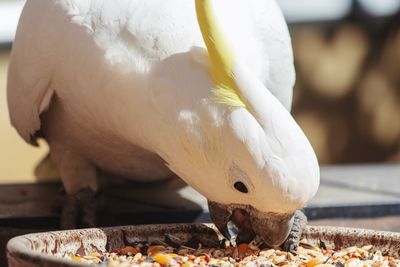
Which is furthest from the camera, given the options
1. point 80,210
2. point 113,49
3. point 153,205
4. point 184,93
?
point 153,205

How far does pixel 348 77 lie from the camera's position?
17.9 feet

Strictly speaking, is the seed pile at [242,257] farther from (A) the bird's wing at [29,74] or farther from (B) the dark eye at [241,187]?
(A) the bird's wing at [29,74]

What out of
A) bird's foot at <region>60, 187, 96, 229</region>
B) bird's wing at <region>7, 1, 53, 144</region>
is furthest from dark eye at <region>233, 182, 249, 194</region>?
bird's foot at <region>60, 187, 96, 229</region>

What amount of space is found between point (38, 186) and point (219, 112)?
64.5 inches

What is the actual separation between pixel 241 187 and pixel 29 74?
33.5 inches

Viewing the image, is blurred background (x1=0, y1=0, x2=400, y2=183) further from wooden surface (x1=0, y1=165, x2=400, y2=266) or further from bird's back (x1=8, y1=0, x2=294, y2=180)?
bird's back (x1=8, y1=0, x2=294, y2=180)

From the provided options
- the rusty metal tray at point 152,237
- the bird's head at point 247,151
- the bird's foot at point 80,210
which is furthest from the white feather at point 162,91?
the bird's foot at point 80,210

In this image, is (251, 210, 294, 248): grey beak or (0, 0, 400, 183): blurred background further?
(0, 0, 400, 183): blurred background

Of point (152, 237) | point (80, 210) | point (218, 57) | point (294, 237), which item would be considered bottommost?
point (80, 210)

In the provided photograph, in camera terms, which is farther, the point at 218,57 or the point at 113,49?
the point at 113,49

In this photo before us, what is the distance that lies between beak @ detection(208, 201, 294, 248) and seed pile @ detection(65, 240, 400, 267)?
0.03 m

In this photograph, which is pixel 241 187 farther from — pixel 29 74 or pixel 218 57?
pixel 29 74

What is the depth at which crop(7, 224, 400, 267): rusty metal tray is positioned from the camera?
2014 mm

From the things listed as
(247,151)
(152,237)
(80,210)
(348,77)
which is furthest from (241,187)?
(348,77)
